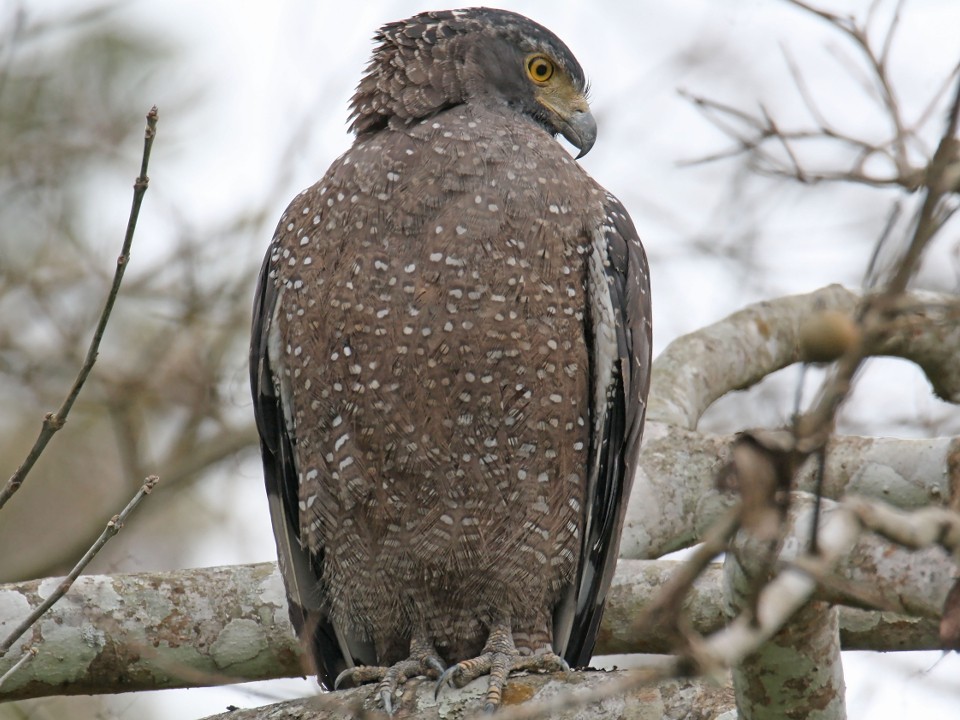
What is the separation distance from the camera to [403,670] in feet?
14.7

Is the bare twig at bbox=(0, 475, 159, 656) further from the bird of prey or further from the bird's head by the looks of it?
the bird's head

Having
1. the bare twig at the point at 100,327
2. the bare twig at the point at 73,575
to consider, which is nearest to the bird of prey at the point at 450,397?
the bare twig at the point at 73,575

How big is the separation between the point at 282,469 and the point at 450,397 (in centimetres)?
97

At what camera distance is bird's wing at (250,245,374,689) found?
4.83m

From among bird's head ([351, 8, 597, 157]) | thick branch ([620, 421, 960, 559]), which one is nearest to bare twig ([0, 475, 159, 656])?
bird's head ([351, 8, 597, 157])

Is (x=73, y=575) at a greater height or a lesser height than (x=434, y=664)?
greater

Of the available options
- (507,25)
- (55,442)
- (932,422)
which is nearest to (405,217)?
(507,25)

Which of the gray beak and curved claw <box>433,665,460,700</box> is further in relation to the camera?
the gray beak

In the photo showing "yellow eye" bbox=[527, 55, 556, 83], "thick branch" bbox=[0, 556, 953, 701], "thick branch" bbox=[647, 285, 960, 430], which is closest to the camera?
"thick branch" bbox=[0, 556, 953, 701]

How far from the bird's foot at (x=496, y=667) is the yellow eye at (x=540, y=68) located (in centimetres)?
261

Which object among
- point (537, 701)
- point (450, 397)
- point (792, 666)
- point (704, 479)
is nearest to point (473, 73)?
point (450, 397)

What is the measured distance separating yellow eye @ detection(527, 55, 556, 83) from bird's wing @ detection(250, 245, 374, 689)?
4.85ft

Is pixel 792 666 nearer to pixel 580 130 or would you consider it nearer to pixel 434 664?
pixel 434 664

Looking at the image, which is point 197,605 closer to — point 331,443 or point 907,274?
point 331,443
